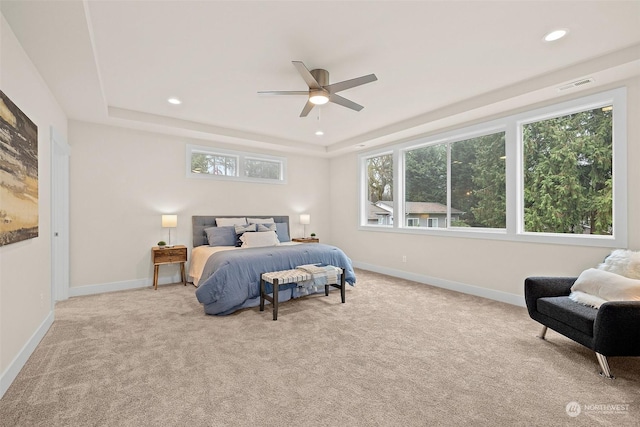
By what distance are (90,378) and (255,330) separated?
1.35m

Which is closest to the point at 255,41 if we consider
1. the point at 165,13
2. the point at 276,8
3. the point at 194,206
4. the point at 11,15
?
the point at 276,8

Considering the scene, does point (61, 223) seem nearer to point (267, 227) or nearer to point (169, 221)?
point (169, 221)

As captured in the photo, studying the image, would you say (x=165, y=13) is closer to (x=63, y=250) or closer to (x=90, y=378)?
(x=90, y=378)

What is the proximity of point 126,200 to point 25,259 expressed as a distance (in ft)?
8.13

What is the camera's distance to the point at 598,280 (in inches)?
99.6

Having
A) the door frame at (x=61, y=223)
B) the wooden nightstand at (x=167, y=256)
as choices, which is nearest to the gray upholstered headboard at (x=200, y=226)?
the wooden nightstand at (x=167, y=256)

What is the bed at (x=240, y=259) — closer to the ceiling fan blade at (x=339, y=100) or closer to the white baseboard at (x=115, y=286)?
the white baseboard at (x=115, y=286)

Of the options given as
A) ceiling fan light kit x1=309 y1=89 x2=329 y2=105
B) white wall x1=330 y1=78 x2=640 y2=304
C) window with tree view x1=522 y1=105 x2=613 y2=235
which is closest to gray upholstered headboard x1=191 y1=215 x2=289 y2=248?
white wall x1=330 y1=78 x2=640 y2=304

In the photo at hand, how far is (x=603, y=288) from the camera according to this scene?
8.07ft

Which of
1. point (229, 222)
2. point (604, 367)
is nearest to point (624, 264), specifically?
point (604, 367)

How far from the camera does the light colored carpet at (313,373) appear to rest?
1.80 metres

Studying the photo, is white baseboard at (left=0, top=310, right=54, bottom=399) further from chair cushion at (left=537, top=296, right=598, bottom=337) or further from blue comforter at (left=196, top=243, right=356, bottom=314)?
chair cushion at (left=537, top=296, right=598, bottom=337)

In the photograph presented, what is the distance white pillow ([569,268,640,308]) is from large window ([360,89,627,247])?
2.99 ft

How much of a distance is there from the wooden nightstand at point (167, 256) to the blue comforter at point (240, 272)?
115 cm
